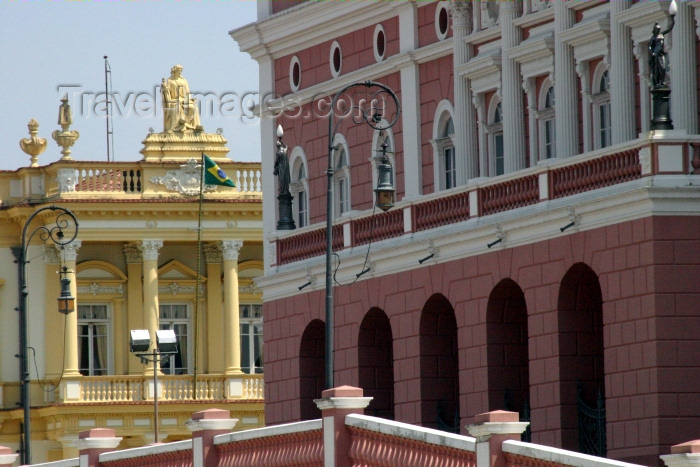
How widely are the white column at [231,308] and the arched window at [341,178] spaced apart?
15386 mm

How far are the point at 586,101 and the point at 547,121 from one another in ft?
5.34

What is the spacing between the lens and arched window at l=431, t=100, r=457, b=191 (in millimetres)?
42656

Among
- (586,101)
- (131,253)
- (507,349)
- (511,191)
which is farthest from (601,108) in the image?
(131,253)

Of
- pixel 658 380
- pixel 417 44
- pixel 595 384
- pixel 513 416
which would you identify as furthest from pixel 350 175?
pixel 513 416

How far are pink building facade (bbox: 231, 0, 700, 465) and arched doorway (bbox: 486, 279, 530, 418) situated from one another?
0.03 meters

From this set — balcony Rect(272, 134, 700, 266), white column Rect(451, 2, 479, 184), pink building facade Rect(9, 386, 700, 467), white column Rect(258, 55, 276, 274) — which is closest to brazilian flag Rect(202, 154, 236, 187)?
white column Rect(258, 55, 276, 274)

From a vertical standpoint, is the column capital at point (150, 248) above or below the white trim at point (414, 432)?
above

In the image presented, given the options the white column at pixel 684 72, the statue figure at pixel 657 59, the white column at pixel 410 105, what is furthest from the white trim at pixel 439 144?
the statue figure at pixel 657 59

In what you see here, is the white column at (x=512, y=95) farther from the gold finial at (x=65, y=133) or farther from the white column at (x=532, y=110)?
the gold finial at (x=65, y=133)

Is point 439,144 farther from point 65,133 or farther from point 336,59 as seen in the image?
point 65,133

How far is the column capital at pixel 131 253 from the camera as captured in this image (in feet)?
202

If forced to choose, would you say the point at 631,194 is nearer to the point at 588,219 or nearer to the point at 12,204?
the point at 588,219

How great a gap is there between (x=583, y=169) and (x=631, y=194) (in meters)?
1.95

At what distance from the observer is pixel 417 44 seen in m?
43.4
